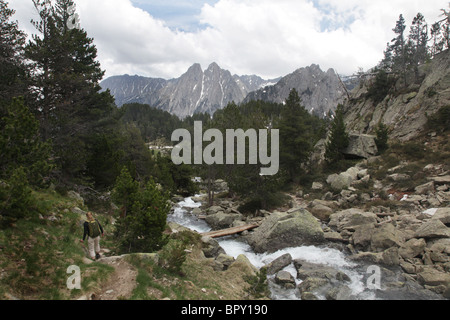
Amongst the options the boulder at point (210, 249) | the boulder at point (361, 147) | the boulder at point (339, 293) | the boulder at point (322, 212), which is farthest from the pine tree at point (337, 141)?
the boulder at point (339, 293)

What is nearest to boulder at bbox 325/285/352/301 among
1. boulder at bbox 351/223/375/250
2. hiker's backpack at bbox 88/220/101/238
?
boulder at bbox 351/223/375/250

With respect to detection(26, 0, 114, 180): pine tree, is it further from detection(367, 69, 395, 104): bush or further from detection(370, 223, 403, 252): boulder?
detection(367, 69, 395, 104): bush

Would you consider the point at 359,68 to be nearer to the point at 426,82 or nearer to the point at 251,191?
the point at 426,82

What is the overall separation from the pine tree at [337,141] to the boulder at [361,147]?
0.88m

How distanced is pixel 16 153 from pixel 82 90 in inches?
438

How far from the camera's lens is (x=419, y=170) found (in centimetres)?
2516

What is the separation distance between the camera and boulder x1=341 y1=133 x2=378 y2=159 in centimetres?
3466

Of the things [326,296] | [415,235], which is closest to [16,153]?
[326,296]

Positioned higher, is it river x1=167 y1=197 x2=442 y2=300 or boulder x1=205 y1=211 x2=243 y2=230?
boulder x1=205 y1=211 x2=243 y2=230

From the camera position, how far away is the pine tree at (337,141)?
3575 centimetres

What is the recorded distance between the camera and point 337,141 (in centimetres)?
3606

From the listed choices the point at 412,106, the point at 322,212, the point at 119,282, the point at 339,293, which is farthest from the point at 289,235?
the point at 412,106

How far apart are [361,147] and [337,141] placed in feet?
11.0

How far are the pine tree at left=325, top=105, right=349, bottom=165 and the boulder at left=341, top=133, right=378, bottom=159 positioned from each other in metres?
→ 0.88
